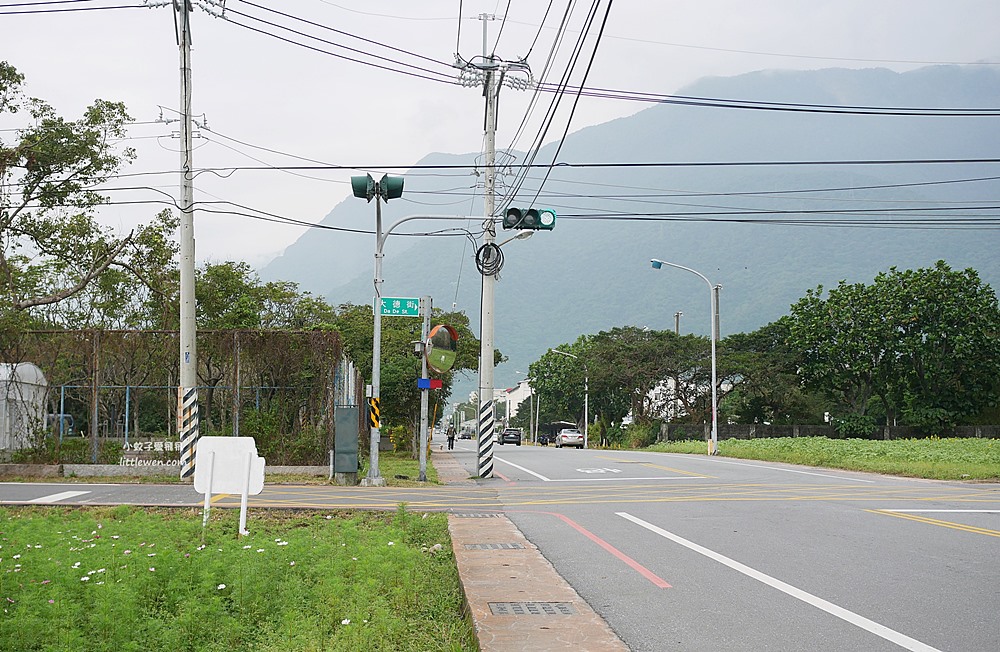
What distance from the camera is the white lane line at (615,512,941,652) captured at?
257 inches

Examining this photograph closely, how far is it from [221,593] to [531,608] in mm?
2385

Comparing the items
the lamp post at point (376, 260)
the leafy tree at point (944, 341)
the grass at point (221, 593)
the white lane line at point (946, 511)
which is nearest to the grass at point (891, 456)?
the white lane line at point (946, 511)

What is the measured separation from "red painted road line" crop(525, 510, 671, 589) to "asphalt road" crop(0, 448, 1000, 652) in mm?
20

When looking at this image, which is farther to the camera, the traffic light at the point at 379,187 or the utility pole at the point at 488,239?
the utility pole at the point at 488,239

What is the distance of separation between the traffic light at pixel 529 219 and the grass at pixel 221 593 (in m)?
12.2

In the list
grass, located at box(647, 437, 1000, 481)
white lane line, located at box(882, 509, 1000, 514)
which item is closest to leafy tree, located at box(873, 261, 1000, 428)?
grass, located at box(647, 437, 1000, 481)

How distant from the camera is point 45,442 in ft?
80.0

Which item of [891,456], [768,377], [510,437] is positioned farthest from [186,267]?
[510,437]

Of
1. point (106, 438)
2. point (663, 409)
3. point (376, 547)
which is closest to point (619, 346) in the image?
point (663, 409)

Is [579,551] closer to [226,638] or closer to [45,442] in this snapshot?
[226,638]

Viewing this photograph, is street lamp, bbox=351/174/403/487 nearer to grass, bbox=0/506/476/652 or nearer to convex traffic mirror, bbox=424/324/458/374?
convex traffic mirror, bbox=424/324/458/374

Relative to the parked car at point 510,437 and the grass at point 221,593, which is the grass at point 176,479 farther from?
the parked car at point 510,437

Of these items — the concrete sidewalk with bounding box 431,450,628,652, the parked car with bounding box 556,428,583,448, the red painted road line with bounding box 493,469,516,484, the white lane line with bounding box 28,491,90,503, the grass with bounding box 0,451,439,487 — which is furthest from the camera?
the parked car with bounding box 556,428,583,448

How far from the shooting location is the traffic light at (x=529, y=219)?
21719mm
